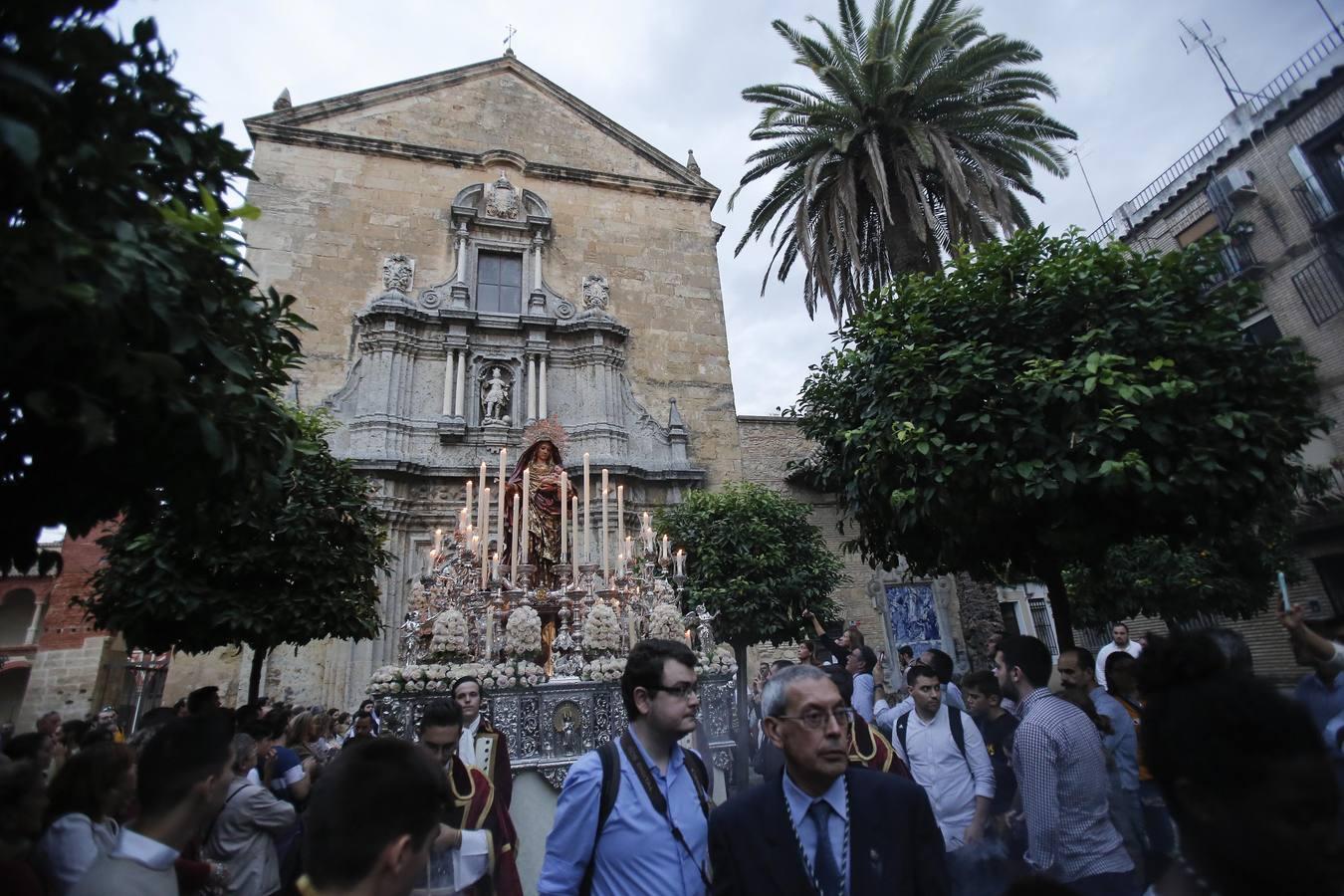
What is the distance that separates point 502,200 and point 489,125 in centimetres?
246

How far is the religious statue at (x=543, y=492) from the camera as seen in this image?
8.59 m

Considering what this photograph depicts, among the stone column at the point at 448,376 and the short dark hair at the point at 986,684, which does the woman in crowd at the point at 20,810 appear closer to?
the short dark hair at the point at 986,684

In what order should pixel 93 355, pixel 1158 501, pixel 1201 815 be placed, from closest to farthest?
pixel 1201 815 < pixel 93 355 < pixel 1158 501

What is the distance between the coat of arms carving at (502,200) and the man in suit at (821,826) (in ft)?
51.2

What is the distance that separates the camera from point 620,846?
2441mm

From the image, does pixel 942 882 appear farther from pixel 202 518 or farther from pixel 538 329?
pixel 538 329

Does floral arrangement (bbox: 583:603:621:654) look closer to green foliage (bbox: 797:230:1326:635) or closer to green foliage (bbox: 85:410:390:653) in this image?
green foliage (bbox: 797:230:1326:635)

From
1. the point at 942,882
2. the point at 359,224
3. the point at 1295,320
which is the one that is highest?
the point at 359,224

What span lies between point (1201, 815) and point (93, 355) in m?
3.25

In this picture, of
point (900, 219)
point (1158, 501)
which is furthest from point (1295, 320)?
point (1158, 501)

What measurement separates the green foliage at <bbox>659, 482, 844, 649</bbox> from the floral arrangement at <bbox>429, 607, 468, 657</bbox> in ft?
18.4

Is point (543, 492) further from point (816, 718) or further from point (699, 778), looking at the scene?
point (816, 718)

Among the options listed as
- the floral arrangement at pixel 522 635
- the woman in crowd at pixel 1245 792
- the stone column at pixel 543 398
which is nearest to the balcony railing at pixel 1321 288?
the stone column at pixel 543 398

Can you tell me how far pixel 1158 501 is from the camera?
5543 mm
